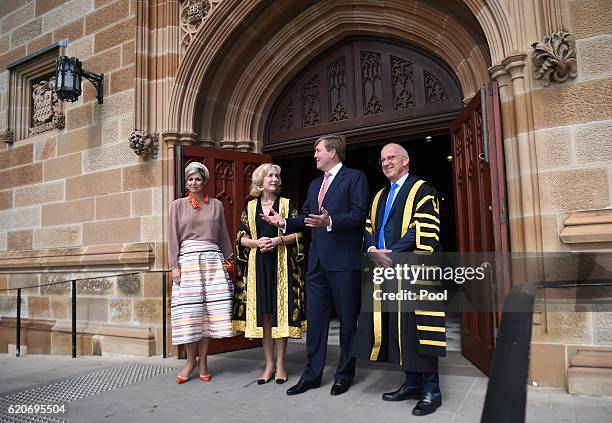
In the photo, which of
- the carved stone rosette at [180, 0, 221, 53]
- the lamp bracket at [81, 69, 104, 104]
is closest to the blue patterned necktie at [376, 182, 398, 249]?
the carved stone rosette at [180, 0, 221, 53]

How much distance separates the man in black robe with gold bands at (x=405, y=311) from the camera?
258 cm

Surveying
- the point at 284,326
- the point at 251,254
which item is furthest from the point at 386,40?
the point at 284,326

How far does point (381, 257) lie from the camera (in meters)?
2.64

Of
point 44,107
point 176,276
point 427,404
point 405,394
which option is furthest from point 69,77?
point 427,404

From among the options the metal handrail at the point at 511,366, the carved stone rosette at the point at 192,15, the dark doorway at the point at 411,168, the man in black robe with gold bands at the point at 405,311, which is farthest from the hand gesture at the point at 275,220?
the dark doorway at the point at 411,168

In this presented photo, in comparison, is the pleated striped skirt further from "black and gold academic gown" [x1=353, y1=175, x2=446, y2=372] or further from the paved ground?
"black and gold academic gown" [x1=353, y1=175, x2=446, y2=372]

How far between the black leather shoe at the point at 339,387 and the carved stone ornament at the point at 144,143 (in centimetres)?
318

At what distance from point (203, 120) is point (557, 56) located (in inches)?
136

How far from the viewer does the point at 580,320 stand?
9.68 ft

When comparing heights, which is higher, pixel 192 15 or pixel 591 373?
pixel 192 15

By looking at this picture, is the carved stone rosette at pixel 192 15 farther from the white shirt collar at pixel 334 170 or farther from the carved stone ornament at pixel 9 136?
the carved stone ornament at pixel 9 136

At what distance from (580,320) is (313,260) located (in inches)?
67.0

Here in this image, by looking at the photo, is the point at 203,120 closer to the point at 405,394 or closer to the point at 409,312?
the point at 409,312

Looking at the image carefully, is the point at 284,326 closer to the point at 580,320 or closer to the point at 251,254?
the point at 251,254
